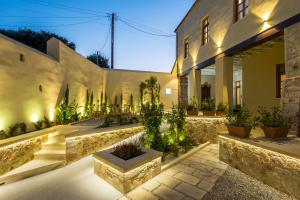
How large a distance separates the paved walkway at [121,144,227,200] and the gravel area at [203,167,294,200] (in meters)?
0.13

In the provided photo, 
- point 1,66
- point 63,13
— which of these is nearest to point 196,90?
point 1,66

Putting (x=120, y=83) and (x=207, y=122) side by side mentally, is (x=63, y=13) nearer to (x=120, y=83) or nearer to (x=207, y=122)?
(x=120, y=83)

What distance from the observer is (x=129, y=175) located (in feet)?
10.2

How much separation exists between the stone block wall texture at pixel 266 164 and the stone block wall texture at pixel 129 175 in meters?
1.84

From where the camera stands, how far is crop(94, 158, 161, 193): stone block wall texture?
308cm

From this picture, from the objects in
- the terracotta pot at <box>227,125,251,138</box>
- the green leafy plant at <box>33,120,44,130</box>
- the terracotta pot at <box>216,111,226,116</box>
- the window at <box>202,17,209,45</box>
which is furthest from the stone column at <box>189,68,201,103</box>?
the green leafy plant at <box>33,120,44,130</box>

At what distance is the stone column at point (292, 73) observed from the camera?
3.87m

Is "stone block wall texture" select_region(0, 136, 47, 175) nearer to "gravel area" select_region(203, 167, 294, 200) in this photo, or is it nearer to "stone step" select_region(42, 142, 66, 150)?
"stone step" select_region(42, 142, 66, 150)

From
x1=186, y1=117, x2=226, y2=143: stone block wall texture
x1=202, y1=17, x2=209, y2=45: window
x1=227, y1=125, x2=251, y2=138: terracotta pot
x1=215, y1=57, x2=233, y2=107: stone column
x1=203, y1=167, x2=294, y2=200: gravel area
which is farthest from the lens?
x1=202, y1=17, x2=209, y2=45: window

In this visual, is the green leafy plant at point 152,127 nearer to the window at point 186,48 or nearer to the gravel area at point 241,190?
the gravel area at point 241,190

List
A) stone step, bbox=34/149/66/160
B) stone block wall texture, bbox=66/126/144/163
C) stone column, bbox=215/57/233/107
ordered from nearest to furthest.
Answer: stone step, bbox=34/149/66/160 → stone block wall texture, bbox=66/126/144/163 → stone column, bbox=215/57/233/107

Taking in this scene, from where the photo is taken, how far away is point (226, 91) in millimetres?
6680

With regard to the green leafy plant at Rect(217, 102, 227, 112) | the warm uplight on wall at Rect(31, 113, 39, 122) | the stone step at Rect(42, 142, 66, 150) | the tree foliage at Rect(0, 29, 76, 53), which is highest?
the tree foliage at Rect(0, 29, 76, 53)

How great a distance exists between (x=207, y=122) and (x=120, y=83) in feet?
25.6
